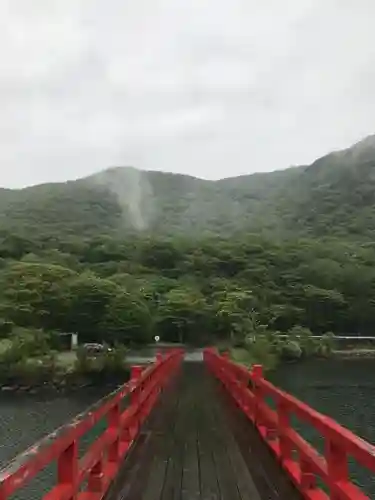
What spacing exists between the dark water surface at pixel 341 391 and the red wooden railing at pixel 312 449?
4.36 metres

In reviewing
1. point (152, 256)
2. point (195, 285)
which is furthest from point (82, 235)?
point (195, 285)

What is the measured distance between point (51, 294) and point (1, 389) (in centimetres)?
1719

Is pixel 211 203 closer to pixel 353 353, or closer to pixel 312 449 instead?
pixel 353 353

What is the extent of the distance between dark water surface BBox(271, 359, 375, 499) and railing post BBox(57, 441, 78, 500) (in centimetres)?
830

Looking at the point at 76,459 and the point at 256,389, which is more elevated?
the point at 256,389

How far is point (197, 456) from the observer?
23.4ft

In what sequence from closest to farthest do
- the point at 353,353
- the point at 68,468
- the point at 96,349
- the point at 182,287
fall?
the point at 68,468, the point at 96,349, the point at 353,353, the point at 182,287

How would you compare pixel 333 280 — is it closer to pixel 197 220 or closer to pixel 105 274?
pixel 105 274

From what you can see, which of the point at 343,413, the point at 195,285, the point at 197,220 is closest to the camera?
the point at 343,413

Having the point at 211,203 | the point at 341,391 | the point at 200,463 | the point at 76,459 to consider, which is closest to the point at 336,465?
the point at 76,459

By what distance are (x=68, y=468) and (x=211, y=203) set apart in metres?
160

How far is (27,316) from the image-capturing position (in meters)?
50.0

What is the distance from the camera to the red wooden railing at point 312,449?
10.9 feet

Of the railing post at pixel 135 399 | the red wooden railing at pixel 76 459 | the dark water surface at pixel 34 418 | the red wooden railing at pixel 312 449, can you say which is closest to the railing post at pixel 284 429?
the red wooden railing at pixel 312 449
